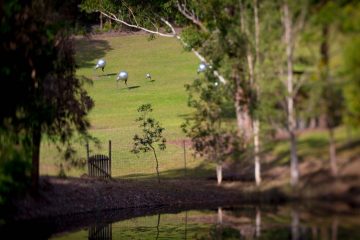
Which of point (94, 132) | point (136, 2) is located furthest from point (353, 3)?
point (94, 132)

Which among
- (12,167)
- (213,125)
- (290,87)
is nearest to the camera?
(290,87)

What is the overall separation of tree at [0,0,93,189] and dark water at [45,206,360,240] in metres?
3.10

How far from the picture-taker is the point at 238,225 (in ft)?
64.4

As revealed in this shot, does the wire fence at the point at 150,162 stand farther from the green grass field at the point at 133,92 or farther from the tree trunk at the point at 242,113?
the tree trunk at the point at 242,113

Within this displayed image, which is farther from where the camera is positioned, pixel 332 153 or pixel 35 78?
pixel 35 78

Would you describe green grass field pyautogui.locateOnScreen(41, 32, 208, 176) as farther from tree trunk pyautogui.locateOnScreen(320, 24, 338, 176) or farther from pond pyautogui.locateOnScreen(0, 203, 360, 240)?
tree trunk pyautogui.locateOnScreen(320, 24, 338, 176)

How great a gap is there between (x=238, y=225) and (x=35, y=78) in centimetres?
758

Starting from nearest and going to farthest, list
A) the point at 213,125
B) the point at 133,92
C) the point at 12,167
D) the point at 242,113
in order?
1. the point at 242,113
2. the point at 12,167
3. the point at 213,125
4. the point at 133,92

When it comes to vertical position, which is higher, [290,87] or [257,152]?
→ [290,87]

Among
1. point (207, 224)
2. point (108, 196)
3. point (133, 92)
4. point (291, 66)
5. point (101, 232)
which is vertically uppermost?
point (133, 92)

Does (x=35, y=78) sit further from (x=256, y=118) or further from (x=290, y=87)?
(x=290, y=87)

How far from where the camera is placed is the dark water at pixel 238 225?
16453 mm

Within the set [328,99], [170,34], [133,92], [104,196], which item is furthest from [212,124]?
[133,92]

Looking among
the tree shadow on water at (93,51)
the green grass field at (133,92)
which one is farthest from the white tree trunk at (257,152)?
the tree shadow on water at (93,51)
